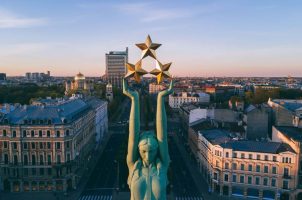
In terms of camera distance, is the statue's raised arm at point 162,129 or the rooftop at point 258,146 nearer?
the statue's raised arm at point 162,129

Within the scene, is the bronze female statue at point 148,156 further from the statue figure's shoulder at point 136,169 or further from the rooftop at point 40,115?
the rooftop at point 40,115

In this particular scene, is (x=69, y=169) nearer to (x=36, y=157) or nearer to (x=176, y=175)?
(x=36, y=157)

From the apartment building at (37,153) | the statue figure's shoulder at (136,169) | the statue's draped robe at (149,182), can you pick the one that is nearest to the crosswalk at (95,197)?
the apartment building at (37,153)

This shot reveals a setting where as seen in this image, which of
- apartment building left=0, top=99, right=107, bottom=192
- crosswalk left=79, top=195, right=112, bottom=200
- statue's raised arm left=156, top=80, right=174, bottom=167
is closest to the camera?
statue's raised arm left=156, top=80, right=174, bottom=167

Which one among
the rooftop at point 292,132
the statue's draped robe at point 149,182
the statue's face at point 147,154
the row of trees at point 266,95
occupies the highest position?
the statue's face at point 147,154

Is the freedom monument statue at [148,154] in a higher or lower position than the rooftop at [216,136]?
higher

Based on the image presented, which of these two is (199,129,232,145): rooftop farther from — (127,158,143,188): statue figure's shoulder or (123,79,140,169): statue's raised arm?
(123,79,140,169): statue's raised arm

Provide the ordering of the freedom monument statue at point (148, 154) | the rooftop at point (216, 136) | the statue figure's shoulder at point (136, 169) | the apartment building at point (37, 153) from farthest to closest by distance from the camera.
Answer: the rooftop at point (216, 136) < the apartment building at point (37, 153) < the statue figure's shoulder at point (136, 169) < the freedom monument statue at point (148, 154)

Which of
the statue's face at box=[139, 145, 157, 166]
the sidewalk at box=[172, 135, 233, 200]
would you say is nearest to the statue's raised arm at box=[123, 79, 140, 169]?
the statue's face at box=[139, 145, 157, 166]
